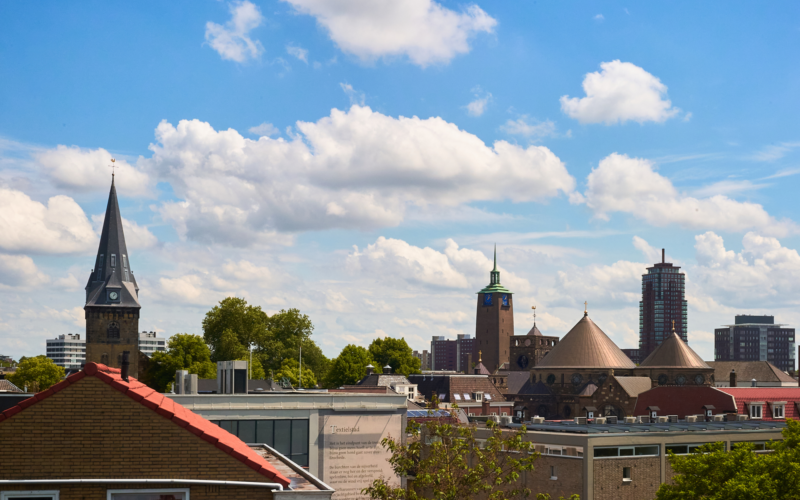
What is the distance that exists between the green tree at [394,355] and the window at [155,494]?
117 m

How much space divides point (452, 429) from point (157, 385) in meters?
98.9

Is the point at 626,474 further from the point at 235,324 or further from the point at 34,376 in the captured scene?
the point at 34,376

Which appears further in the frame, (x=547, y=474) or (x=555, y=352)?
(x=555, y=352)

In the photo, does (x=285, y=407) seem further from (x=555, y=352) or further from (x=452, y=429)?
(x=555, y=352)

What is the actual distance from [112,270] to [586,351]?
224ft

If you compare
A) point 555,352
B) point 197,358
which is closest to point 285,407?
point 197,358

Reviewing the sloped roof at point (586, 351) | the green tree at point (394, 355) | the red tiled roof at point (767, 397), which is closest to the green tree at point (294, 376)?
the green tree at point (394, 355)

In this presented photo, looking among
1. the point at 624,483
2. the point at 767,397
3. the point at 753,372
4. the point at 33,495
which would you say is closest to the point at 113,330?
the point at 767,397

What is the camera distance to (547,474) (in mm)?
43844

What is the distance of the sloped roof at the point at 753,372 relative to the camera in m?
153

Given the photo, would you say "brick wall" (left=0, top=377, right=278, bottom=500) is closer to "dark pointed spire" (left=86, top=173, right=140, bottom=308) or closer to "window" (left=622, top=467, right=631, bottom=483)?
"window" (left=622, top=467, right=631, bottom=483)

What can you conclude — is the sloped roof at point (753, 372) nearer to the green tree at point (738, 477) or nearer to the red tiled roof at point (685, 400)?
the red tiled roof at point (685, 400)

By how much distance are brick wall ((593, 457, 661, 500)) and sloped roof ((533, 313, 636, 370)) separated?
75018 millimetres

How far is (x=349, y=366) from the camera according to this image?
401ft
